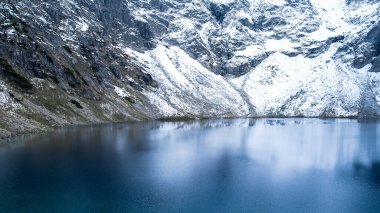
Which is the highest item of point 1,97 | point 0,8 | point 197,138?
point 0,8

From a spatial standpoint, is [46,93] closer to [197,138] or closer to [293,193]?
[197,138]

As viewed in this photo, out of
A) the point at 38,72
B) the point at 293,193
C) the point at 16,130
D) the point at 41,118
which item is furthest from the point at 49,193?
the point at 38,72

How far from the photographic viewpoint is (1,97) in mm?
143125

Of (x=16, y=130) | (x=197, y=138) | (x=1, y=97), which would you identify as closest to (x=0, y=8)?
(x=1, y=97)

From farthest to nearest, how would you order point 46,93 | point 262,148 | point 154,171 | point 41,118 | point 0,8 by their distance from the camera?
point 0,8, point 46,93, point 41,118, point 262,148, point 154,171

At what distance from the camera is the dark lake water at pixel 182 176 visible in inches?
2346

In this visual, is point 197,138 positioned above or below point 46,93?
below

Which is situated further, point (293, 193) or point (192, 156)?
point (192, 156)

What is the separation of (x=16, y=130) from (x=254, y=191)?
89.6 m

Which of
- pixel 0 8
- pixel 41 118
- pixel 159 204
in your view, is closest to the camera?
pixel 159 204

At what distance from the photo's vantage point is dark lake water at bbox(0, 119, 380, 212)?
59.6 m

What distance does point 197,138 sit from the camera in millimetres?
149000

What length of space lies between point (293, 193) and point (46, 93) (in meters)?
140

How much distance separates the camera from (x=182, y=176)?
78625 mm
